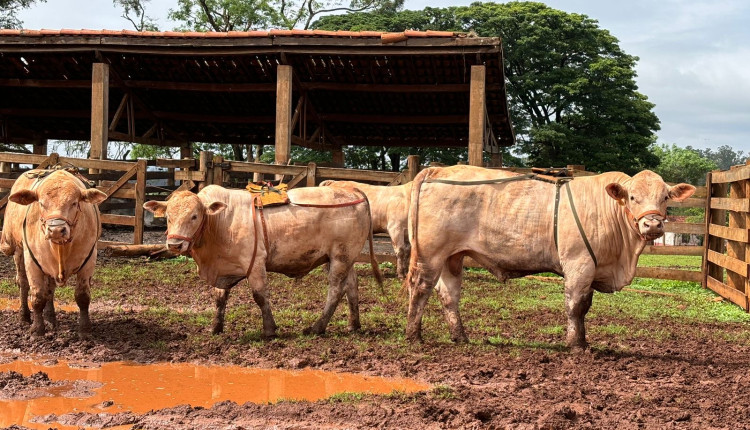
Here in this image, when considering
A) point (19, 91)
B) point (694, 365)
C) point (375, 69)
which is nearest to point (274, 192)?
point (694, 365)

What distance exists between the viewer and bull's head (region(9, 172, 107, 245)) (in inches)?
263

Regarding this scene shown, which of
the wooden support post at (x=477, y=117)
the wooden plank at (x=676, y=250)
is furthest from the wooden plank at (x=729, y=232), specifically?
the wooden support post at (x=477, y=117)

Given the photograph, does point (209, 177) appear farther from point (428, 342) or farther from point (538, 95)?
point (538, 95)

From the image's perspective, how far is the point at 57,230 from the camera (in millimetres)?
6637

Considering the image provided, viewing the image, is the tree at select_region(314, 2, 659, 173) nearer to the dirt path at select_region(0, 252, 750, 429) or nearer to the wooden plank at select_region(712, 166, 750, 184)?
the wooden plank at select_region(712, 166, 750, 184)

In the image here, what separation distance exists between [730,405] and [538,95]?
107 ft

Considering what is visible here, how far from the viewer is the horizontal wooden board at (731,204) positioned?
33.6ft

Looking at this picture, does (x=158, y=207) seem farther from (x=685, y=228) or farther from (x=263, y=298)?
(x=685, y=228)

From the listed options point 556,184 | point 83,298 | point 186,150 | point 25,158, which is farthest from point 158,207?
point 186,150

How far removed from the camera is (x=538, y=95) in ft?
120

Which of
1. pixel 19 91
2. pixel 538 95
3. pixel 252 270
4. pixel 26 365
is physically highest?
pixel 538 95

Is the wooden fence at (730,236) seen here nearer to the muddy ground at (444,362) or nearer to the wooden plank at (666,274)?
the wooden plank at (666,274)

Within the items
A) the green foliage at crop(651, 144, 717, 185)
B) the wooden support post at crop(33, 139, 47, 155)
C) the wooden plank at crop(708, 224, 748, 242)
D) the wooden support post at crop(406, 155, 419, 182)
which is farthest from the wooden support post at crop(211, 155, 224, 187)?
the green foliage at crop(651, 144, 717, 185)

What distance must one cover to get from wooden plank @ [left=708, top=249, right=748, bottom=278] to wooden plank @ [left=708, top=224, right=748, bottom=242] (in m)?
0.29
